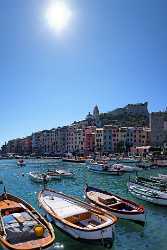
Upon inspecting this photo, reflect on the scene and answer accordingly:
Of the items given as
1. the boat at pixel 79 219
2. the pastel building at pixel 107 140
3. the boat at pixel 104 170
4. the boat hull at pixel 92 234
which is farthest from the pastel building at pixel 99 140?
the boat hull at pixel 92 234

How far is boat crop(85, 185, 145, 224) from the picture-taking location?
27594 mm

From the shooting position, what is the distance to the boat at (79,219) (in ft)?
71.6

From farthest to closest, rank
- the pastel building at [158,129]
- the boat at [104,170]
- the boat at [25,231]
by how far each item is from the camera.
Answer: the pastel building at [158,129], the boat at [104,170], the boat at [25,231]

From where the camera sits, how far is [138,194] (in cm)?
3947

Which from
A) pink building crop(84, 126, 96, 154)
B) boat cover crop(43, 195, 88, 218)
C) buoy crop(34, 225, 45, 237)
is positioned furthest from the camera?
pink building crop(84, 126, 96, 154)

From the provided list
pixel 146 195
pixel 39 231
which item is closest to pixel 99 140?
pixel 146 195

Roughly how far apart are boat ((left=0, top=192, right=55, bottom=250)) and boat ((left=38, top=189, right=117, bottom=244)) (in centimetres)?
164

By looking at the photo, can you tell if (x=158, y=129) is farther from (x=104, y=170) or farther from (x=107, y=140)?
(x=104, y=170)

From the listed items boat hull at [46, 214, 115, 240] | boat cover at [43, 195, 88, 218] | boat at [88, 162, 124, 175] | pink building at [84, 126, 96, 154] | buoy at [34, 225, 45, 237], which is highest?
pink building at [84, 126, 96, 154]

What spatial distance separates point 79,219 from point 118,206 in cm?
625

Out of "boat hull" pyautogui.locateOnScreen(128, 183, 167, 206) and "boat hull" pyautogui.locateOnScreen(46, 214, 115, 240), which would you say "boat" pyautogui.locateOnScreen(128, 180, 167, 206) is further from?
"boat hull" pyautogui.locateOnScreen(46, 214, 115, 240)

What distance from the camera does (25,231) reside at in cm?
2080

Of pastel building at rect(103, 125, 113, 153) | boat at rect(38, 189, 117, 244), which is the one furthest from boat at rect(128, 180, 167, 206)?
pastel building at rect(103, 125, 113, 153)

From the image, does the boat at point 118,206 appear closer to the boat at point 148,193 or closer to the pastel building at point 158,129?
the boat at point 148,193
